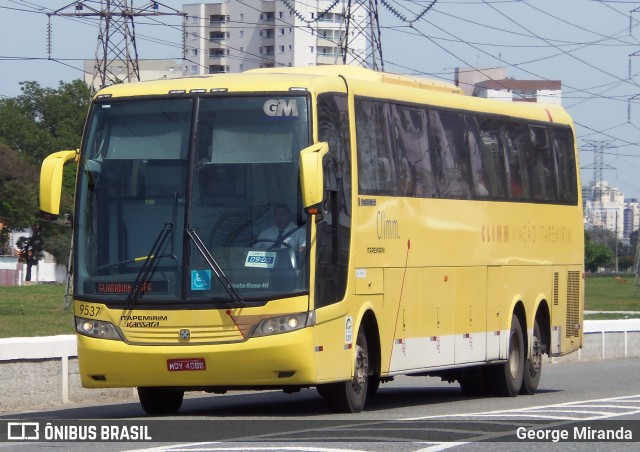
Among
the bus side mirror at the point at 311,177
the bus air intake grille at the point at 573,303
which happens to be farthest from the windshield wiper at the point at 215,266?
the bus air intake grille at the point at 573,303

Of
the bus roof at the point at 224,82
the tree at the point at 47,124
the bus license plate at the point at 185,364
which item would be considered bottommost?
the bus license plate at the point at 185,364

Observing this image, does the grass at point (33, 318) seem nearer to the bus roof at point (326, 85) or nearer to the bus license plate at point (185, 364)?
the bus roof at point (326, 85)

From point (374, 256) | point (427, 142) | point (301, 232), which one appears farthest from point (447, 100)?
point (301, 232)

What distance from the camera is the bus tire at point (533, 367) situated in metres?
22.3

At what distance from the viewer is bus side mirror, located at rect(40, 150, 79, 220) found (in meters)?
15.4

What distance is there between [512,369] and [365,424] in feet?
24.5

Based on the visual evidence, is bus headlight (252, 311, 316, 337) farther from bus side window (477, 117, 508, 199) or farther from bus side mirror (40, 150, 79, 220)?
bus side window (477, 117, 508, 199)

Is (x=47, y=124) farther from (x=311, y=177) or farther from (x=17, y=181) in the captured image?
(x=311, y=177)

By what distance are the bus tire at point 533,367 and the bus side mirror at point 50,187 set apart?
903cm

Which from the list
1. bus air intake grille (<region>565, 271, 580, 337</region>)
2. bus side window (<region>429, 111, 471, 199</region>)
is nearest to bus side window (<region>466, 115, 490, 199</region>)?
bus side window (<region>429, 111, 471, 199</region>)

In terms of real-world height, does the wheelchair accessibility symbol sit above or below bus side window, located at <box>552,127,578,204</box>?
below

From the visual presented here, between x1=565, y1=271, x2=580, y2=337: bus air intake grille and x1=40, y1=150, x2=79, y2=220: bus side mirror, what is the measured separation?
10822mm

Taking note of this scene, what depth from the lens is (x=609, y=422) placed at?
15.1m

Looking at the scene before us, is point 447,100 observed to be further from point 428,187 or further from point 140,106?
point 140,106
